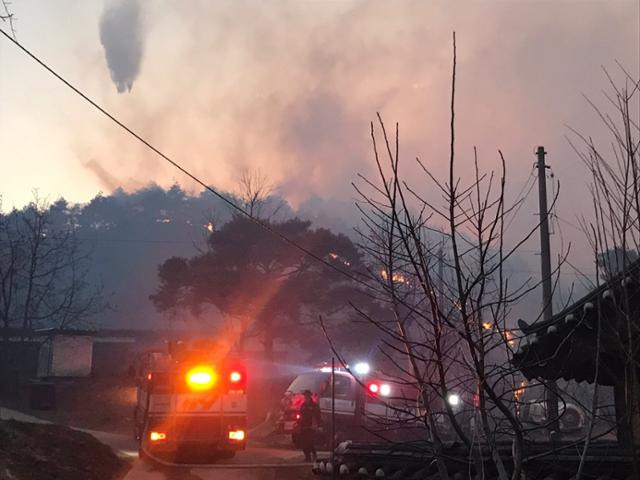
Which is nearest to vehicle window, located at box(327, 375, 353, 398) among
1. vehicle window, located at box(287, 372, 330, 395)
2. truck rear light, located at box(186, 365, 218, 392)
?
vehicle window, located at box(287, 372, 330, 395)

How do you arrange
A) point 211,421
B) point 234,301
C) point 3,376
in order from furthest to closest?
point 234,301 → point 3,376 → point 211,421

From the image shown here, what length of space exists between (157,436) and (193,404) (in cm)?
104

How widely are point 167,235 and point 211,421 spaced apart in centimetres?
7302

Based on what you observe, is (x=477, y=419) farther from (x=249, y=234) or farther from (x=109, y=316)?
(x=109, y=316)

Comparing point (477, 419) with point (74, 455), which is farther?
point (74, 455)

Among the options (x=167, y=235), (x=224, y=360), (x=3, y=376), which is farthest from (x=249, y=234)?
(x=167, y=235)

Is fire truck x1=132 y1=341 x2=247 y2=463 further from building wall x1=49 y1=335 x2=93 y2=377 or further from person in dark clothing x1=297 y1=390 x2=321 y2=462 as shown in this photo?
building wall x1=49 y1=335 x2=93 y2=377

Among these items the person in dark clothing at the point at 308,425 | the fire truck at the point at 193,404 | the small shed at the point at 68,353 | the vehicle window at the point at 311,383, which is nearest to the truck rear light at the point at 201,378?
the fire truck at the point at 193,404

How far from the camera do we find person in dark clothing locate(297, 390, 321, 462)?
49.1 ft

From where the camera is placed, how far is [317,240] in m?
33.0

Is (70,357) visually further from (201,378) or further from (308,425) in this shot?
(308,425)

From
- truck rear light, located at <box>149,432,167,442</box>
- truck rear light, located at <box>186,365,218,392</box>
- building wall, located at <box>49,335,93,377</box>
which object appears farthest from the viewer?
building wall, located at <box>49,335,93,377</box>

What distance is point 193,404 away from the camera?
14812 millimetres

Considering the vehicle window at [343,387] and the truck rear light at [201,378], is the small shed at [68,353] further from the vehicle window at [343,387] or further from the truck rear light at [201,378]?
the truck rear light at [201,378]
